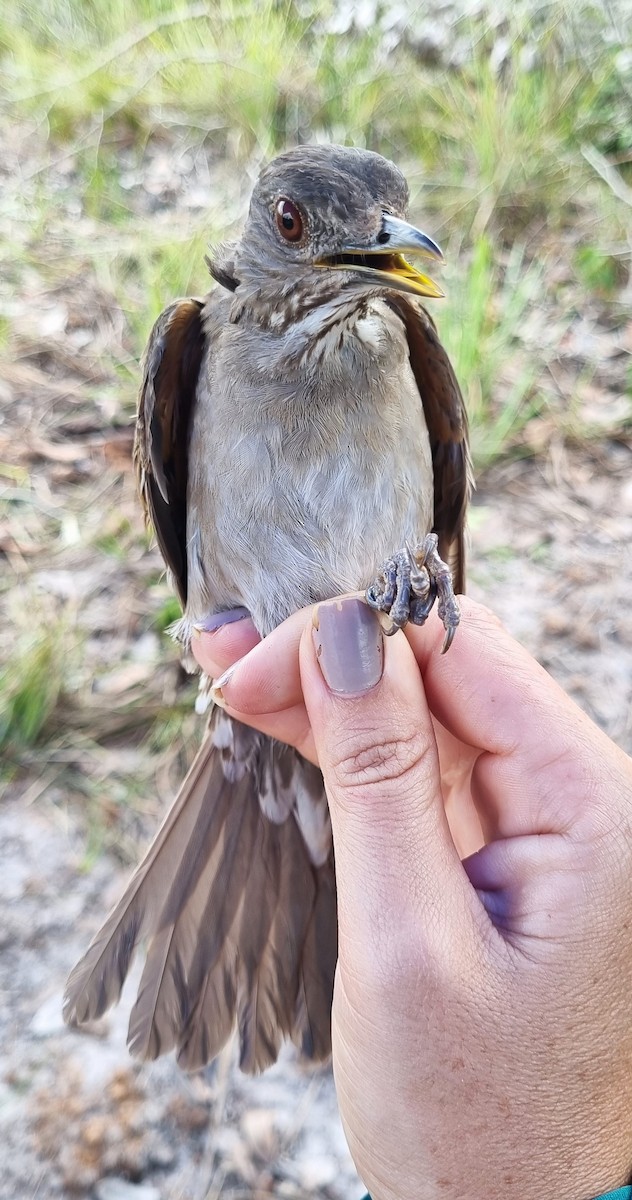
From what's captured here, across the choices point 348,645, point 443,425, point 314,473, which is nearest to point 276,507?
point 314,473

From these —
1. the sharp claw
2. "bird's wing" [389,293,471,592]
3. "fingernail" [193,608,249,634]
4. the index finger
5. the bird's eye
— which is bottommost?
the index finger

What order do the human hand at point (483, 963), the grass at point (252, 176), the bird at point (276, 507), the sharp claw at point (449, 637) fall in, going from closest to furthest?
the human hand at point (483, 963) < the sharp claw at point (449, 637) < the bird at point (276, 507) < the grass at point (252, 176)

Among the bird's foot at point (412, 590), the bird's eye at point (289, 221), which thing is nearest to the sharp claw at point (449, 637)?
the bird's foot at point (412, 590)

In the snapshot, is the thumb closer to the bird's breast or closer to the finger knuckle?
the finger knuckle

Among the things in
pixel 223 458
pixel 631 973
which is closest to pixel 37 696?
pixel 223 458

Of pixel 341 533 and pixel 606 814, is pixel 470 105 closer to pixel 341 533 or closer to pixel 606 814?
pixel 341 533

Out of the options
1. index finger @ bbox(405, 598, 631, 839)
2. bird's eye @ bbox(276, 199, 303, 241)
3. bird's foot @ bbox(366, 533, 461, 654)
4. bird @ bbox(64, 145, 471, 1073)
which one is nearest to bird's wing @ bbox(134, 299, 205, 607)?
bird @ bbox(64, 145, 471, 1073)

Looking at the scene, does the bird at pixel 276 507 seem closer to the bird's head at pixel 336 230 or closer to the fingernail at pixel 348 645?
the bird's head at pixel 336 230
